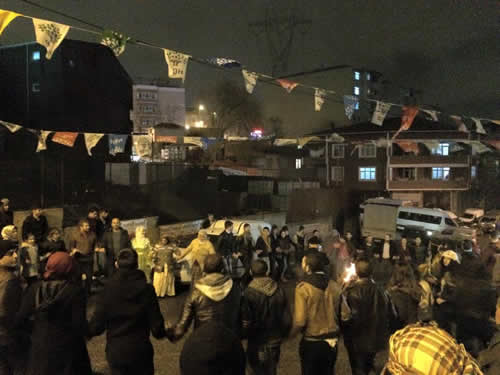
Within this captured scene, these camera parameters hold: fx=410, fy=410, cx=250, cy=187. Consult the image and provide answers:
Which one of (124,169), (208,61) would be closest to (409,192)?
(124,169)

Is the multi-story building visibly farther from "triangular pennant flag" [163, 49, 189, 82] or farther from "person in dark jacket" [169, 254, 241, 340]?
"person in dark jacket" [169, 254, 241, 340]

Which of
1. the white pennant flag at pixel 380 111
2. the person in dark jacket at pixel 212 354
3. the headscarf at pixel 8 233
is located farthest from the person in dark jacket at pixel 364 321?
the white pennant flag at pixel 380 111

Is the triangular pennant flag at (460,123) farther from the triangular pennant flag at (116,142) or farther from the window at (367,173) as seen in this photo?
the window at (367,173)

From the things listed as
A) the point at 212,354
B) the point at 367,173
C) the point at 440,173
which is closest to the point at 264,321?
the point at 212,354

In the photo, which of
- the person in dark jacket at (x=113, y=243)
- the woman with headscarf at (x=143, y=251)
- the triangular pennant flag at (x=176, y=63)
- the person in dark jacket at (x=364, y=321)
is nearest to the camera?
the person in dark jacket at (x=364, y=321)

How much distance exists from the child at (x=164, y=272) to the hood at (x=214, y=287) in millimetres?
5709

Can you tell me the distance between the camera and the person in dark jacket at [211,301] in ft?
12.3

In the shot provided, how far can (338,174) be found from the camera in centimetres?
4366

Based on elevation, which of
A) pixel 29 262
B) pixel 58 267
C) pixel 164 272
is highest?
pixel 58 267

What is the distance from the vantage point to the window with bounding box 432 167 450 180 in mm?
40562

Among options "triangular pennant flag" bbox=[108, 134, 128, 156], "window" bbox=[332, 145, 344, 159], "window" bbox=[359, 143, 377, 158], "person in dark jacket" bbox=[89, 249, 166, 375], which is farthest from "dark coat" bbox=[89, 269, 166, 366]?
"window" bbox=[332, 145, 344, 159]

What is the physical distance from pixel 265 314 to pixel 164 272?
559 centimetres

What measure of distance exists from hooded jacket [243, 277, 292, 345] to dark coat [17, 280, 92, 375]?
5.13 ft

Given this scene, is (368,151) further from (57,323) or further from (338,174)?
(57,323)
